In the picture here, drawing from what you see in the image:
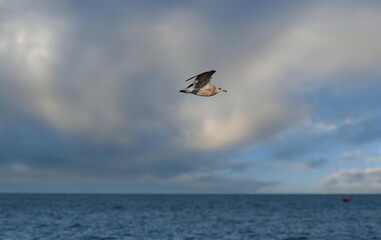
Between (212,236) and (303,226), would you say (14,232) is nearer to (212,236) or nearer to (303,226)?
(212,236)

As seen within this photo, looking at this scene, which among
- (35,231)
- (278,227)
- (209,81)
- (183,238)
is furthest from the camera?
(278,227)

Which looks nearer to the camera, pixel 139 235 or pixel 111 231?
pixel 139 235

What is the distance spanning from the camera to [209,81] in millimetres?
17781

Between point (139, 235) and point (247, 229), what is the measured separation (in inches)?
802

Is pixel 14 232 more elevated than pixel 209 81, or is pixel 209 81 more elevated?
pixel 209 81

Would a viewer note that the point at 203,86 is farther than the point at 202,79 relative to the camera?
Yes

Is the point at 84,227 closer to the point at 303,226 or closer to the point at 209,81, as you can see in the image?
the point at 303,226

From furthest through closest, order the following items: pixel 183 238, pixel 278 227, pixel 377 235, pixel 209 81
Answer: pixel 278 227, pixel 377 235, pixel 183 238, pixel 209 81

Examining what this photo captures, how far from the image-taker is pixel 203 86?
17.7m

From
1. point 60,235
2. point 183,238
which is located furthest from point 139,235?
point 60,235

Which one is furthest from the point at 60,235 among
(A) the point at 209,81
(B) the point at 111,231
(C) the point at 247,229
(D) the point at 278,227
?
(A) the point at 209,81

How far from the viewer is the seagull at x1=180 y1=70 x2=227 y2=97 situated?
668 inches

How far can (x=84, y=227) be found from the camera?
87.3m

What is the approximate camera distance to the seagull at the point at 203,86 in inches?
668
